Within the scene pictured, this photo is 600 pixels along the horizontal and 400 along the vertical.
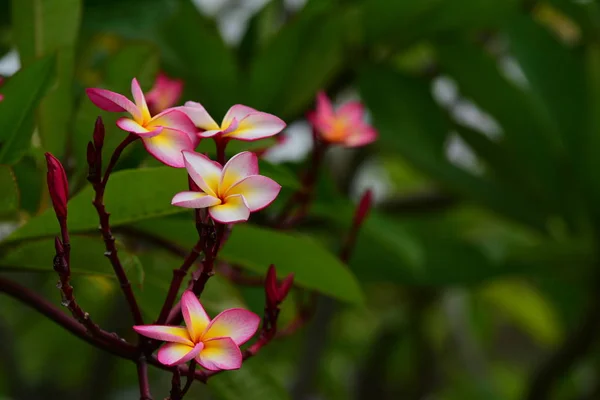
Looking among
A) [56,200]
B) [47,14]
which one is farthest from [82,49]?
[56,200]

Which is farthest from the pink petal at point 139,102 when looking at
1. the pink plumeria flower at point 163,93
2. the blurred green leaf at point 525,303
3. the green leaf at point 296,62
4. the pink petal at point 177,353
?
the blurred green leaf at point 525,303

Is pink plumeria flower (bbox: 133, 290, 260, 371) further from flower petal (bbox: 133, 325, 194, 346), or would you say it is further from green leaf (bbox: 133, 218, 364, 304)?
green leaf (bbox: 133, 218, 364, 304)

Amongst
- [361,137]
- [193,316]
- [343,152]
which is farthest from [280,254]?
[343,152]

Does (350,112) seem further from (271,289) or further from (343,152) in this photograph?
(343,152)

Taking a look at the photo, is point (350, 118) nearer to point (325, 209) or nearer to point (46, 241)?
point (325, 209)

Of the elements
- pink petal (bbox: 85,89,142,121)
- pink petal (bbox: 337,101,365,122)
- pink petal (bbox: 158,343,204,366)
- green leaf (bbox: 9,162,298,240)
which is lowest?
pink petal (bbox: 337,101,365,122)

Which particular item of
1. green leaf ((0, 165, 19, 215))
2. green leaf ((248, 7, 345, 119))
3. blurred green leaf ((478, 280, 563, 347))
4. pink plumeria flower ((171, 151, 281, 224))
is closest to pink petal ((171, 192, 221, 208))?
pink plumeria flower ((171, 151, 281, 224))
